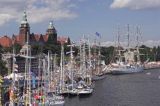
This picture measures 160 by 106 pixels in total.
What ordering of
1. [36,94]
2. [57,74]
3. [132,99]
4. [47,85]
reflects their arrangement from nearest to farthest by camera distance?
[36,94] → [47,85] → [132,99] → [57,74]

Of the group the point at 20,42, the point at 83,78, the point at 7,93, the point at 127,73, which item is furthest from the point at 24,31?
the point at 7,93

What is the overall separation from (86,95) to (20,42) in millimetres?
94304

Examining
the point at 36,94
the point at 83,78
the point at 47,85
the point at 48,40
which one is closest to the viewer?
the point at 36,94

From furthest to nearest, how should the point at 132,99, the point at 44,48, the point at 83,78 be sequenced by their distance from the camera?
the point at 44,48, the point at 83,78, the point at 132,99

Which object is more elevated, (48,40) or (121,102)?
(48,40)

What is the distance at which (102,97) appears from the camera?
262ft

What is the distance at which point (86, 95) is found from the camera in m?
80.2

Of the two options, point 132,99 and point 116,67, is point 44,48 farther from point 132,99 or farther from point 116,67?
point 132,99

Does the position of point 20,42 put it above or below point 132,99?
above

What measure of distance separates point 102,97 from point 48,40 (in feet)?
382

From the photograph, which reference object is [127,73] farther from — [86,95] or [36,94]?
[36,94]

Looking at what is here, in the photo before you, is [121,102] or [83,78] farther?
[83,78]

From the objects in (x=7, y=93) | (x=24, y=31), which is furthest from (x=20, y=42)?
(x=7, y=93)

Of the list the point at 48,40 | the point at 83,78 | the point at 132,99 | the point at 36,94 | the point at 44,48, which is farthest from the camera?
the point at 48,40
